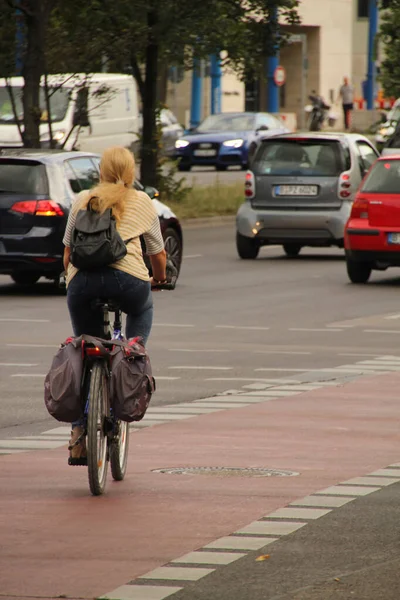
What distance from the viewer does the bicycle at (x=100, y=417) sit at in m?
8.24

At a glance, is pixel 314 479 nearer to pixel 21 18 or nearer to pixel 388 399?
pixel 388 399

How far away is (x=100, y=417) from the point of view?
837 centimetres

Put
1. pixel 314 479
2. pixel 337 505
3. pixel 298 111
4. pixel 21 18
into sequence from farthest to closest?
pixel 298 111 < pixel 21 18 < pixel 314 479 < pixel 337 505

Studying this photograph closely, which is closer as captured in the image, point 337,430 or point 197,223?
point 337,430

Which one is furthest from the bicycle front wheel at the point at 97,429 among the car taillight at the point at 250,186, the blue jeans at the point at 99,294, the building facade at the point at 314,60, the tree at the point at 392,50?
the building facade at the point at 314,60

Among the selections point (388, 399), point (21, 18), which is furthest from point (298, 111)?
point (388, 399)

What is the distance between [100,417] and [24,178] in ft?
40.3

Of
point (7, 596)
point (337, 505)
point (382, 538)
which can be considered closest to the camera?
point (7, 596)

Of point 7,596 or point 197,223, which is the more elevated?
point 7,596

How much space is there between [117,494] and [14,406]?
3489mm

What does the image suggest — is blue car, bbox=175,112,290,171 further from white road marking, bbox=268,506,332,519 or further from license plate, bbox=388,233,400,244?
white road marking, bbox=268,506,332,519

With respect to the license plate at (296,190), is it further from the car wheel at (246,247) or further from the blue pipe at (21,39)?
the blue pipe at (21,39)

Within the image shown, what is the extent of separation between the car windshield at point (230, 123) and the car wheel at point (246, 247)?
82.0 ft

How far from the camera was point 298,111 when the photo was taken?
89.7m
